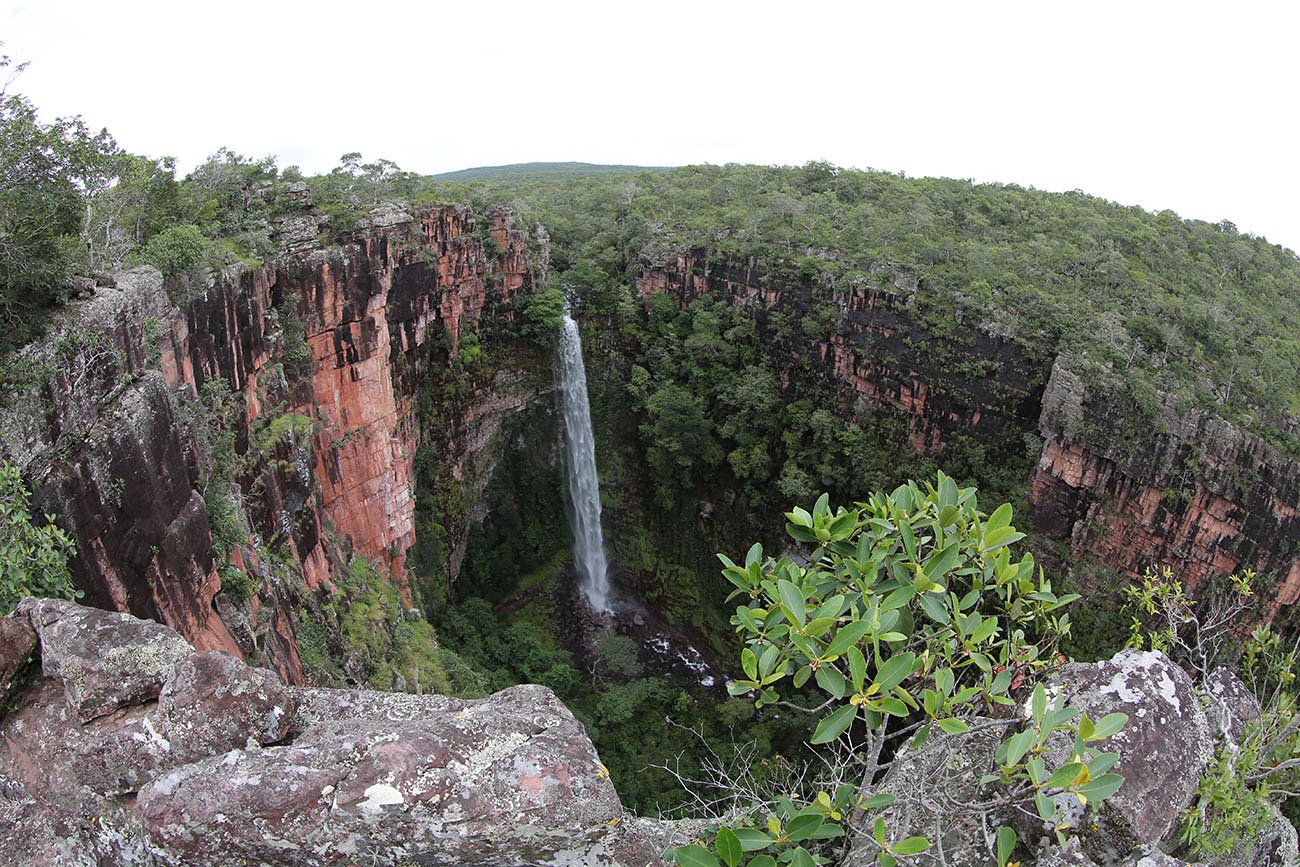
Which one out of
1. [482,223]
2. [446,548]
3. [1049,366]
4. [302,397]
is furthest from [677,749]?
[482,223]

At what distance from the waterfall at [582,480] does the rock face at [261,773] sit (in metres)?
25.7

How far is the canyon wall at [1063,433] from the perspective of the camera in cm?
1877

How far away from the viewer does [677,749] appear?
22.8m

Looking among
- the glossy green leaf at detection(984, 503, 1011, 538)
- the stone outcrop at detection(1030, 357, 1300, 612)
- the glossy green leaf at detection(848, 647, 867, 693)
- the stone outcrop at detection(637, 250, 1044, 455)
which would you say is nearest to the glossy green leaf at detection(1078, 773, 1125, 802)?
the glossy green leaf at detection(848, 647, 867, 693)

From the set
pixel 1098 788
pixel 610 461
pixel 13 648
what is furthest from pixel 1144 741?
pixel 610 461

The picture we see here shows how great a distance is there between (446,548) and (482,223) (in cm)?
1137

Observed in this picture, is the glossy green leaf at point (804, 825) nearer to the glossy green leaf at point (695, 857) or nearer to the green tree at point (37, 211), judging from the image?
the glossy green leaf at point (695, 857)

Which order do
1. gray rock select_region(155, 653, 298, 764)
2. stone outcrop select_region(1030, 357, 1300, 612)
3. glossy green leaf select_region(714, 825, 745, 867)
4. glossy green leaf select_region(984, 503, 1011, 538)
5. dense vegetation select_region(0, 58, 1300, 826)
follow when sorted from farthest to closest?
dense vegetation select_region(0, 58, 1300, 826) < stone outcrop select_region(1030, 357, 1300, 612) < gray rock select_region(155, 653, 298, 764) < glossy green leaf select_region(984, 503, 1011, 538) < glossy green leaf select_region(714, 825, 745, 867)

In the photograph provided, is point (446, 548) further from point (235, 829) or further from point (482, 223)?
point (235, 829)

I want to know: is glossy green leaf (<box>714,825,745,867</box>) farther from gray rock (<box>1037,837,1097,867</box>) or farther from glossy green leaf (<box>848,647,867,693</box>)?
gray rock (<box>1037,837,1097,867</box>)

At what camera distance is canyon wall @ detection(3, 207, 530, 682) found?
26.1 feet

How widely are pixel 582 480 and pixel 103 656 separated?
86.8ft

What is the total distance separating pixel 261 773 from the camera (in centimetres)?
437

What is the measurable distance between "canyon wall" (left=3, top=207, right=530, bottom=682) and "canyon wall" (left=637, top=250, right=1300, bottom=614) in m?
12.0
